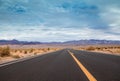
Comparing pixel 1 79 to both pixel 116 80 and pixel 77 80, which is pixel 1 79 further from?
pixel 116 80

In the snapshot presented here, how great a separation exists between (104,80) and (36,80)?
224 centimetres

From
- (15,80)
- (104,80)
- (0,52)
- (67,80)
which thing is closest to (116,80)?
(104,80)

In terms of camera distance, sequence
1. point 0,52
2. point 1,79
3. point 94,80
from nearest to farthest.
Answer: point 94,80
point 1,79
point 0,52

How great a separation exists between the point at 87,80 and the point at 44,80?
1419 millimetres

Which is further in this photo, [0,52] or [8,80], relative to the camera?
[0,52]

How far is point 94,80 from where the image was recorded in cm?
718

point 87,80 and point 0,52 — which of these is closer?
point 87,80

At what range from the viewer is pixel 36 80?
23.9 feet

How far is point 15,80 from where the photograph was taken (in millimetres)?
7434

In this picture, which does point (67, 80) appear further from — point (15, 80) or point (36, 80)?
point (15, 80)

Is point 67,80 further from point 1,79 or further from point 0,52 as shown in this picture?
point 0,52

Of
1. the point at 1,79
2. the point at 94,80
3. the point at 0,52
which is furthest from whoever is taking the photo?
the point at 0,52

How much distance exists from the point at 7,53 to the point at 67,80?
2259 cm

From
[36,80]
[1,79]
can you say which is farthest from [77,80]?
[1,79]
